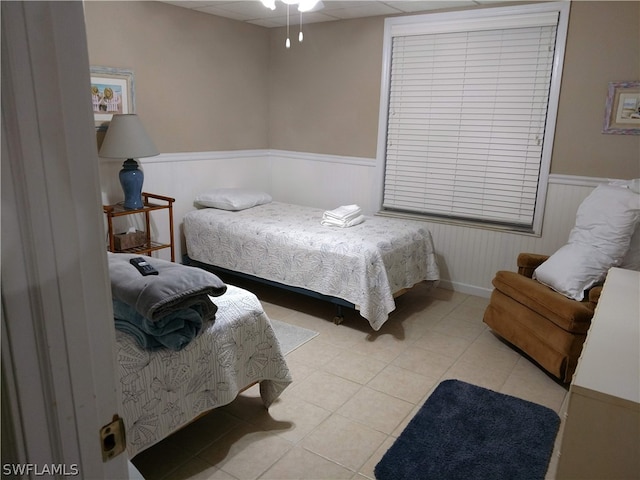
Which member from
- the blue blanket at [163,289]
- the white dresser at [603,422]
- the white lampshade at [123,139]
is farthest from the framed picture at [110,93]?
the white dresser at [603,422]

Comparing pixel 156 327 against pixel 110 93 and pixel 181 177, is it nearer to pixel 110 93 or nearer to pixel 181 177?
pixel 110 93

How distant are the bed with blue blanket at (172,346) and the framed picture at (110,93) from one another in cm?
201

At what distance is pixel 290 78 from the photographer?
5008 millimetres

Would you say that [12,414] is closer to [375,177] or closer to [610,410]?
[610,410]

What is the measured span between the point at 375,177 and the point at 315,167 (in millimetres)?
724

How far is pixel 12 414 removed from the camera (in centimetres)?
64

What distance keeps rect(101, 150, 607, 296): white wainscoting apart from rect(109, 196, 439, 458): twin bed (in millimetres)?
369

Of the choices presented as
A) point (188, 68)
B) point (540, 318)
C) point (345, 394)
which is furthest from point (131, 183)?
point (540, 318)

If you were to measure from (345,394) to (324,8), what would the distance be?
322cm

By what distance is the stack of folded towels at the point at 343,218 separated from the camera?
152 inches

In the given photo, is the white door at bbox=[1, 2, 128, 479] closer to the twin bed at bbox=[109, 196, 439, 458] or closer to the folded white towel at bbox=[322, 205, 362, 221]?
the twin bed at bbox=[109, 196, 439, 458]

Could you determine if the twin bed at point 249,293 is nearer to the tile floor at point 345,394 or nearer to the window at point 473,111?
the tile floor at point 345,394

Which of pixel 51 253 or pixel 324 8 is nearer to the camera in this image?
pixel 51 253

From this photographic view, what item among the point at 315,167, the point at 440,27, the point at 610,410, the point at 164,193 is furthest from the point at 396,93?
the point at 610,410
